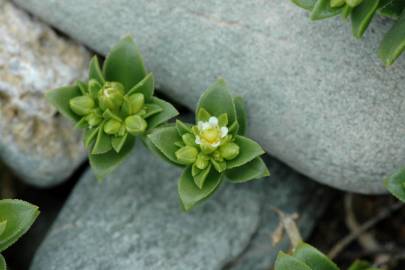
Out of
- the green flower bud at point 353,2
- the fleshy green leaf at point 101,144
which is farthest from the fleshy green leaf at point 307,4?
the fleshy green leaf at point 101,144

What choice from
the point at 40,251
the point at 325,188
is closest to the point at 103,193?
the point at 40,251

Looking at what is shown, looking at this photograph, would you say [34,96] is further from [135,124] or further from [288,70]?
[288,70]

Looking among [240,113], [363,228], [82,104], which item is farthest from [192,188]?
[363,228]

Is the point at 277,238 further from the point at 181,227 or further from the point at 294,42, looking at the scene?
the point at 294,42

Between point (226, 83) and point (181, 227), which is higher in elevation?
point (226, 83)

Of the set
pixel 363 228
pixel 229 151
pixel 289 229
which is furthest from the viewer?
pixel 363 228
